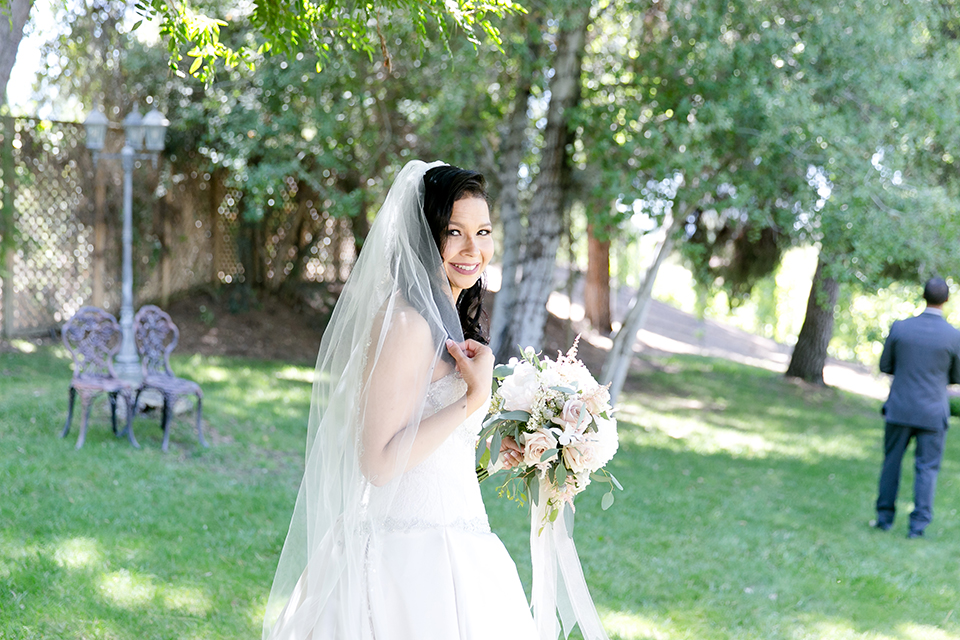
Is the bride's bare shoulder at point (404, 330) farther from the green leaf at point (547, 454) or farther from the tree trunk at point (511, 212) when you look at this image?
the tree trunk at point (511, 212)

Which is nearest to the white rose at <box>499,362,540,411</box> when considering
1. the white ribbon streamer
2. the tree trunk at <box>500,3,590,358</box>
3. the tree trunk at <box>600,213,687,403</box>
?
the white ribbon streamer

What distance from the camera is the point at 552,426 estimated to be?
2688 mm

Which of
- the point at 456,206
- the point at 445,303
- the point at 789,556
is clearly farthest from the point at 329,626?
the point at 789,556

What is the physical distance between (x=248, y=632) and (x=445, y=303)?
7.85 feet

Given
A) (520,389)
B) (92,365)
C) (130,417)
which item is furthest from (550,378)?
(92,365)

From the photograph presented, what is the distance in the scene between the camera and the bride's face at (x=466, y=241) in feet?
8.43

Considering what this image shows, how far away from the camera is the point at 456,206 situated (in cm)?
256

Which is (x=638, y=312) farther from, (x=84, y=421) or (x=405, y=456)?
(x=405, y=456)

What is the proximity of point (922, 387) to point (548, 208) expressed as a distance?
5.04 m

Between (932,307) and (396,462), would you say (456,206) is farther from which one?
(932,307)

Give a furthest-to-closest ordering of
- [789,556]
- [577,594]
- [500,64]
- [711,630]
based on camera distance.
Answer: [500,64]
[789,556]
[711,630]
[577,594]

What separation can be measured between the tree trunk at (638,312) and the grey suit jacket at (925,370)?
10.6 feet

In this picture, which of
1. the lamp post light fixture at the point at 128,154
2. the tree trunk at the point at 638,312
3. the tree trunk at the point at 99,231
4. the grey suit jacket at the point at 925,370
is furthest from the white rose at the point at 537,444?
the tree trunk at the point at 99,231

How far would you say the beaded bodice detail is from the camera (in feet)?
8.06
